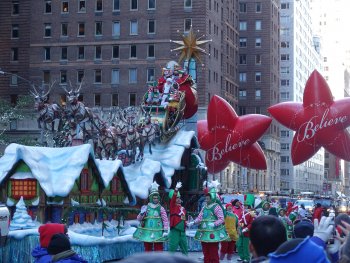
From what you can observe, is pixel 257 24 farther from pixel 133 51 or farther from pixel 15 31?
pixel 15 31

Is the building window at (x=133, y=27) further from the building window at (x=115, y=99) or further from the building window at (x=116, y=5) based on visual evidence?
the building window at (x=115, y=99)

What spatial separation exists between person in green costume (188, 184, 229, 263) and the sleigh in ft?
40.7

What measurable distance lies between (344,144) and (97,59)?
44.7 metres

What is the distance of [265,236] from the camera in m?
5.96

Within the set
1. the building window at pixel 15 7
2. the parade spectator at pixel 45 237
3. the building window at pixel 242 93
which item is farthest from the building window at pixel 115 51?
the parade spectator at pixel 45 237

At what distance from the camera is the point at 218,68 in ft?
259

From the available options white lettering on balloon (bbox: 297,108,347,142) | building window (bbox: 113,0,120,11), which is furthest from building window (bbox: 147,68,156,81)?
white lettering on balloon (bbox: 297,108,347,142)

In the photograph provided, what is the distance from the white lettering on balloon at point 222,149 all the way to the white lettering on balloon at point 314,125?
8.44ft

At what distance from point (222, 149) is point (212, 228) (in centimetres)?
1309

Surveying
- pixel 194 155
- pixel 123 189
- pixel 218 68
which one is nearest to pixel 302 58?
pixel 218 68

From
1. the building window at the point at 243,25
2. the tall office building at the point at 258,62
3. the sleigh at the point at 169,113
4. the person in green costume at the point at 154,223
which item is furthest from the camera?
the building window at the point at 243,25

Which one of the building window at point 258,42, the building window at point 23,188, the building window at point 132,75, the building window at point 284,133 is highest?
the building window at point 258,42

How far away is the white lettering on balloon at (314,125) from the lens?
30609 mm

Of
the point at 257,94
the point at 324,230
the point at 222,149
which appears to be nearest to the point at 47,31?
the point at 257,94
